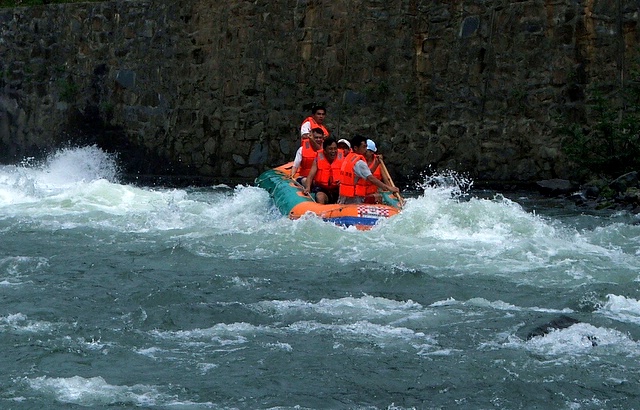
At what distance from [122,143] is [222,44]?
2.79 m

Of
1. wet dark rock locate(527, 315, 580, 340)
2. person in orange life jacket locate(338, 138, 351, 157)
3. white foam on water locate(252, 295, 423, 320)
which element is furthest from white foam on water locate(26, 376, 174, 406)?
person in orange life jacket locate(338, 138, 351, 157)

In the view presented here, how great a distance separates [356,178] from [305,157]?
191cm

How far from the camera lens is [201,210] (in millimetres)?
14195

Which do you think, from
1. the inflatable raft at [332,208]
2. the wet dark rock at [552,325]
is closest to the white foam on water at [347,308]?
the wet dark rock at [552,325]

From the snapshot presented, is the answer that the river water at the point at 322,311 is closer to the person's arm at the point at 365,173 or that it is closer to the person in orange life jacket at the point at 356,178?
the person's arm at the point at 365,173

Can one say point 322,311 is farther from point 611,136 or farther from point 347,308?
point 611,136

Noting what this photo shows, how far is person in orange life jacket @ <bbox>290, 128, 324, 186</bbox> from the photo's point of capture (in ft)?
45.5

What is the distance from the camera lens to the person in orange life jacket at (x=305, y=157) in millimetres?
13855

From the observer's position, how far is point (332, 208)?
1166cm

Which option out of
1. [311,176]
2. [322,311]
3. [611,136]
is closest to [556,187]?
[611,136]

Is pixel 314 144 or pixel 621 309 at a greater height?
pixel 314 144

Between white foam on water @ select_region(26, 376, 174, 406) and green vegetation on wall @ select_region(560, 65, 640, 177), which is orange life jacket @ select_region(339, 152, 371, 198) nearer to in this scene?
green vegetation on wall @ select_region(560, 65, 640, 177)

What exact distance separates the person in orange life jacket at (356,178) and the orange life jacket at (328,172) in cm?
57

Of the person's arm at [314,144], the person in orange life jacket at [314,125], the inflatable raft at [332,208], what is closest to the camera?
the inflatable raft at [332,208]
